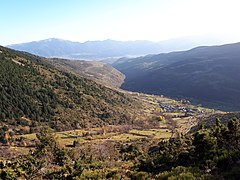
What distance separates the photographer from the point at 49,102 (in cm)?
14375

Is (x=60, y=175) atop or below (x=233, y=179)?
below

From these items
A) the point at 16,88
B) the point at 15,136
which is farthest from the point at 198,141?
the point at 16,88

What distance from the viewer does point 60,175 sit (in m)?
36.3

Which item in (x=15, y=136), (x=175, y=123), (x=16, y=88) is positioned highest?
(x=16, y=88)

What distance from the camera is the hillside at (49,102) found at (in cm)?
12800

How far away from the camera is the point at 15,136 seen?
10788 centimetres

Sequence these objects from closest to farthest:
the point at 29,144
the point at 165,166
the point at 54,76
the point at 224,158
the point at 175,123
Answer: the point at 224,158
the point at 165,166
the point at 29,144
the point at 175,123
the point at 54,76

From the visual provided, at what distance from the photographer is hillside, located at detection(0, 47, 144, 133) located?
128 meters

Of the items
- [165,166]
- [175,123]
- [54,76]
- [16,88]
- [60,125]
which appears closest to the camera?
[165,166]

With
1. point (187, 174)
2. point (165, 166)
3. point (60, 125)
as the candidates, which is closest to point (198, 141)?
point (165, 166)

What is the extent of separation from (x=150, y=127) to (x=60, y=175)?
108 metres

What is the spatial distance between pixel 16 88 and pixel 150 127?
61.4 m

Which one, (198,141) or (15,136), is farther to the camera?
(15,136)

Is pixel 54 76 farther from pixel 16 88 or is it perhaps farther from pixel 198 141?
pixel 198 141
